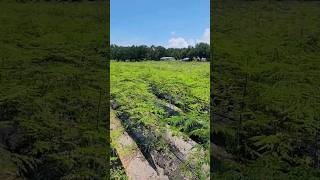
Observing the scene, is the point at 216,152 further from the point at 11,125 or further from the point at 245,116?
the point at 11,125

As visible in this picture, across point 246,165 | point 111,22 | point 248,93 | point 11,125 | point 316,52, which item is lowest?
point 246,165

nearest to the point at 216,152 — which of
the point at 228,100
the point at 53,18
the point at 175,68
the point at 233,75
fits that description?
the point at 228,100

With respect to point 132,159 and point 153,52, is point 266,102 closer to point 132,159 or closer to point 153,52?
point 132,159

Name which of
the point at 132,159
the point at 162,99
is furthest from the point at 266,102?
the point at 132,159

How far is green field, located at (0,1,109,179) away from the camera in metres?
2.89

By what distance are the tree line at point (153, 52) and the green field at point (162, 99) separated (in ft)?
1.23

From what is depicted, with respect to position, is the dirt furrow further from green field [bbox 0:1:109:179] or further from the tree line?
the tree line

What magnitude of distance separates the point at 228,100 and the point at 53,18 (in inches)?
70.7

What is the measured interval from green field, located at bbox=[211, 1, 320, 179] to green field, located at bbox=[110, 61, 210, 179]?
13cm

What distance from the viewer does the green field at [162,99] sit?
3.09 meters

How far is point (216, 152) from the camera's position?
3078mm

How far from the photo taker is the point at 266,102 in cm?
308

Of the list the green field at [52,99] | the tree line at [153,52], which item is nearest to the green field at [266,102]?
the tree line at [153,52]

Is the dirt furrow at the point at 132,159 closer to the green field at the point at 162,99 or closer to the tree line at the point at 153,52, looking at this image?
the green field at the point at 162,99
